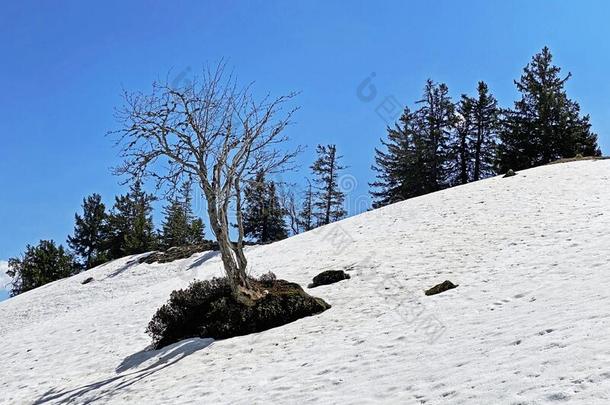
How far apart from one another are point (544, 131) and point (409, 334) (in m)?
38.6

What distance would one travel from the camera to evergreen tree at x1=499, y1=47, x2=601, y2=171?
40.8 m

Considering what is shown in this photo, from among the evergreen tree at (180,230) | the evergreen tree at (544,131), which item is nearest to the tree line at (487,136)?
the evergreen tree at (544,131)

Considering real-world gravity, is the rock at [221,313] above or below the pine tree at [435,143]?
below

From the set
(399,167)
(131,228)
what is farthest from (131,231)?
(399,167)

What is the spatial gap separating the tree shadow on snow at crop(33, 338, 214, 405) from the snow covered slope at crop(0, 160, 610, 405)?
0.17ft

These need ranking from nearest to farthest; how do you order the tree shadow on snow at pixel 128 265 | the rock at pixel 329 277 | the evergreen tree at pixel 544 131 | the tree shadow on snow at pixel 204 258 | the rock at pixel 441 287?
the rock at pixel 441 287 < the rock at pixel 329 277 < the tree shadow on snow at pixel 204 258 < the tree shadow on snow at pixel 128 265 < the evergreen tree at pixel 544 131

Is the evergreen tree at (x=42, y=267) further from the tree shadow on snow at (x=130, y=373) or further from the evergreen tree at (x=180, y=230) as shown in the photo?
the tree shadow on snow at (x=130, y=373)

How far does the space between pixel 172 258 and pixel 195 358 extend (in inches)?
894

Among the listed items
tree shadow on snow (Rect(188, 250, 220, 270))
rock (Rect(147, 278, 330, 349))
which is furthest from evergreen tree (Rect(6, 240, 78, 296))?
rock (Rect(147, 278, 330, 349))

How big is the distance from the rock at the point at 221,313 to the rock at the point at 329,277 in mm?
1573

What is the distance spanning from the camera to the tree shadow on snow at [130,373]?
9477mm

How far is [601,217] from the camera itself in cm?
1534

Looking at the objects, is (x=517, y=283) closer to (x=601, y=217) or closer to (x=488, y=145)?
(x=601, y=217)

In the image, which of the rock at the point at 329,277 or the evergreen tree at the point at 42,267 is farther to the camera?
the evergreen tree at the point at 42,267
